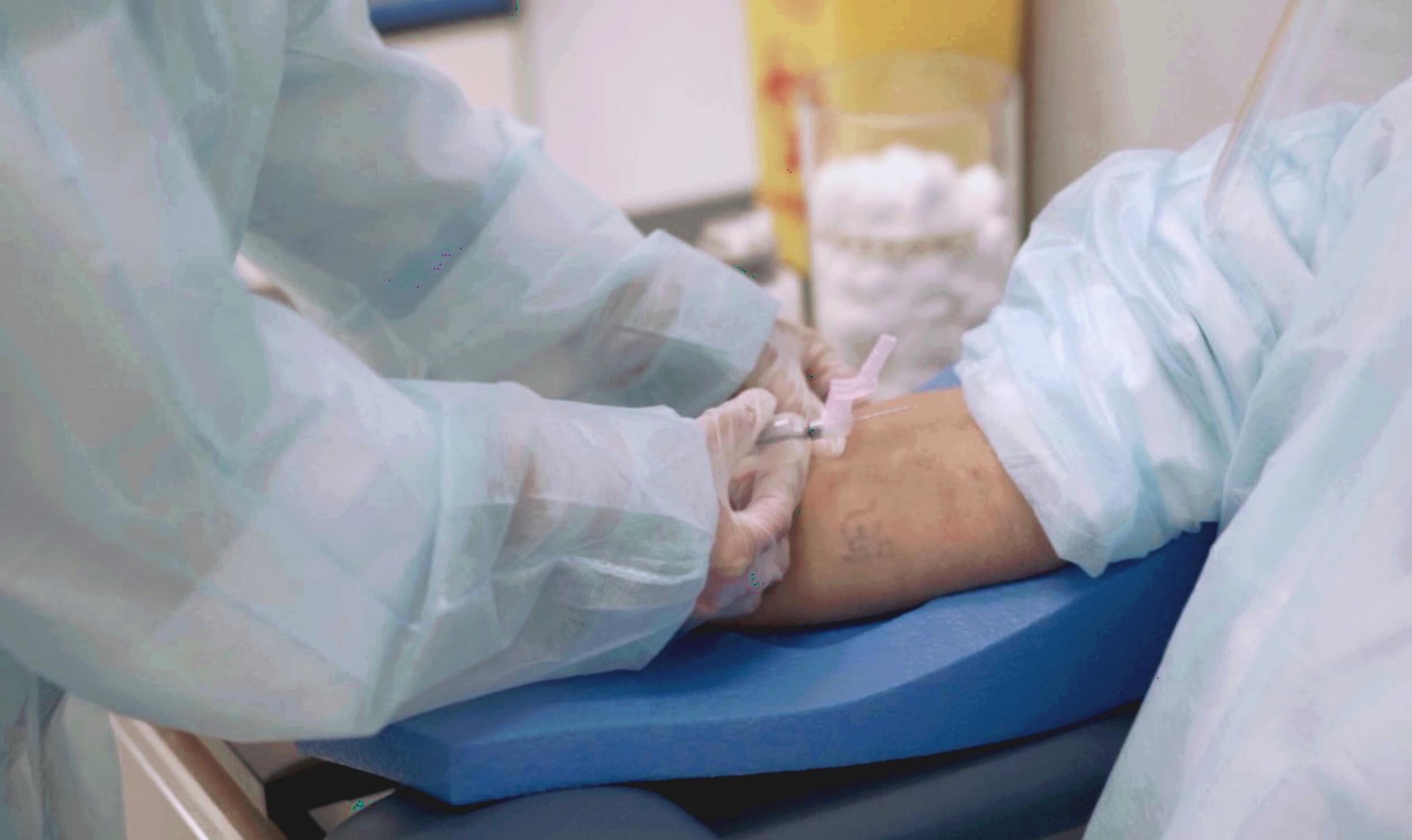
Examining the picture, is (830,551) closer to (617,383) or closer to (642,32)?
(617,383)

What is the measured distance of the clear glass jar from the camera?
1609mm

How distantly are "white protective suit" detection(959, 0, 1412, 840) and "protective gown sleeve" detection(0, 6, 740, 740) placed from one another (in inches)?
10.6

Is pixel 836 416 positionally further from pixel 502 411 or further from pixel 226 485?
pixel 226 485

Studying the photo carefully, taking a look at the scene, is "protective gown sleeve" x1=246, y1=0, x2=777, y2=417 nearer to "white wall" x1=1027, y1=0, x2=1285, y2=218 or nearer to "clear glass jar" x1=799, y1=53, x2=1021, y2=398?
"white wall" x1=1027, y1=0, x2=1285, y2=218

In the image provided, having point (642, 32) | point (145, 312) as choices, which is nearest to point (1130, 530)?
point (145, 312)

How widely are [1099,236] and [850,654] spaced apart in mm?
337

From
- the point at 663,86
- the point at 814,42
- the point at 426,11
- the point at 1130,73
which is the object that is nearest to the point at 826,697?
the point at 1130,73

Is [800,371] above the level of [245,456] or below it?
below

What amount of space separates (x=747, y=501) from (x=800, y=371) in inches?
5.9

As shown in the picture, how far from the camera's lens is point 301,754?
0.97 meters

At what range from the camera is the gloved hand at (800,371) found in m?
0.99

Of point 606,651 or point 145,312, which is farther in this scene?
point 606,651

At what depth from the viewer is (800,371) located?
1021mm

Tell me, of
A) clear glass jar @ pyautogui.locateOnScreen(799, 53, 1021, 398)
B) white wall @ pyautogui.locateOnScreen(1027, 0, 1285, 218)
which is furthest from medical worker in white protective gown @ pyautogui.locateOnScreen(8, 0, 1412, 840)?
clear glass jar @ pyautogui.locateOnScreen(799, 53, 1021, 398)
